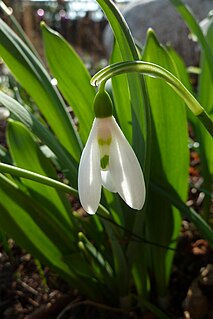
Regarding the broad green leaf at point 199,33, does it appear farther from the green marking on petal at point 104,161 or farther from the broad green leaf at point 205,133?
the green marking on petal at point 104,161

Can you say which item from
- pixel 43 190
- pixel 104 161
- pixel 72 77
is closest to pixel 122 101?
pixel 72 77

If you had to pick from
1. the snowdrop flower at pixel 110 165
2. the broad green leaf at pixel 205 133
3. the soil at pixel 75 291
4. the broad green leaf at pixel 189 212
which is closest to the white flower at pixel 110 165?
the snowdrop flower at pixel 110 165

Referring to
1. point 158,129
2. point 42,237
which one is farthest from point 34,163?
point 158,129

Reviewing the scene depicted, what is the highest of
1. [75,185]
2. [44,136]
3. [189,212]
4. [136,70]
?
[136,70]

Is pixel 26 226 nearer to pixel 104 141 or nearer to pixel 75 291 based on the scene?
pixel 75 291

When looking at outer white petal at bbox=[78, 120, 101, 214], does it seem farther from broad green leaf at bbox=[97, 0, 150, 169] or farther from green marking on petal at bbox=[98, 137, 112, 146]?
broad green leaf at bbox=[97, 0, 150, 169]

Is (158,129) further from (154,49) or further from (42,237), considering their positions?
(42,237)
